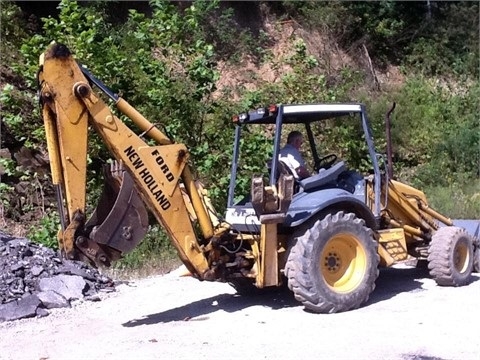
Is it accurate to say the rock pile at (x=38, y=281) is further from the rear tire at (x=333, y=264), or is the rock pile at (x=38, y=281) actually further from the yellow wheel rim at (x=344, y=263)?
the yellow wheel rim at (x=344, y=263)

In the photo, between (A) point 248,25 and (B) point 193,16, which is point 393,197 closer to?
(B) point 193,16

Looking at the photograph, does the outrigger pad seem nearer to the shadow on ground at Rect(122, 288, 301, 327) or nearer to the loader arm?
the loader arm

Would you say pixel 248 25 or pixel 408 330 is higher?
pixel 248 25

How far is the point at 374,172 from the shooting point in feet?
28.8

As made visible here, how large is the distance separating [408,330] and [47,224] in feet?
24.0

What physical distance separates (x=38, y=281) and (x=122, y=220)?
2098 mm

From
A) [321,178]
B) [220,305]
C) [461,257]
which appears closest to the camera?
[321,178]

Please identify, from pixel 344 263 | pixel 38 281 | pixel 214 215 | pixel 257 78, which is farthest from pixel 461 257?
pixel 257 78

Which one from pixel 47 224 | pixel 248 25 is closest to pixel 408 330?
pixel 47 224

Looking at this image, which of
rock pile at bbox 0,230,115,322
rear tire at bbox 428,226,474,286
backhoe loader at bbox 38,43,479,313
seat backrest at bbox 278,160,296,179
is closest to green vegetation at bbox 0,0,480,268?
rock pile at bbox 0,230,115,322

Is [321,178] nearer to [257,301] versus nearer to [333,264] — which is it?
[333,264]

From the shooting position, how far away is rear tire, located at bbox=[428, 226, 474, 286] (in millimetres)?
9008

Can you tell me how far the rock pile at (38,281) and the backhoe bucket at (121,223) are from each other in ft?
4.46

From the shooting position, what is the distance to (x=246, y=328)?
716 centimetres
